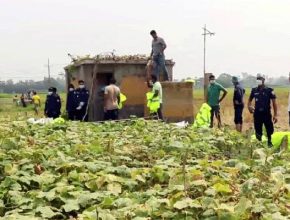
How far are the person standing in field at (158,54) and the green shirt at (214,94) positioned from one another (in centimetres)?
168

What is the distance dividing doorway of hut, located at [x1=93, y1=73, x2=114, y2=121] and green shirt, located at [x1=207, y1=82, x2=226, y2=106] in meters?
3.25

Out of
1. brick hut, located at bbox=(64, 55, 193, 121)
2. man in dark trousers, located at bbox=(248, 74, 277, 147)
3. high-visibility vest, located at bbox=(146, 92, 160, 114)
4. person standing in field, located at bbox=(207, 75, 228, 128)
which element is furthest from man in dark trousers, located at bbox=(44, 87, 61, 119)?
man in dark trousers, located at bbox=(248, 74, 277, 147)

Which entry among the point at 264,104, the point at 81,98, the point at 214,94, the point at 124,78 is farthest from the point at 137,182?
the point at 124,78

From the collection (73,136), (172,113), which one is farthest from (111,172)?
(172,113)

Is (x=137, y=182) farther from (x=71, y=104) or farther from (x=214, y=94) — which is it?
(x=71, y=104)

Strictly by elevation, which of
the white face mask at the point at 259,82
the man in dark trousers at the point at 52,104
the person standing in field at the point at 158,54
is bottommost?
the man in dark trousers at the point at 52,104

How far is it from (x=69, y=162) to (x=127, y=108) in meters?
10.9

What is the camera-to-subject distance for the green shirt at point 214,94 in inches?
555

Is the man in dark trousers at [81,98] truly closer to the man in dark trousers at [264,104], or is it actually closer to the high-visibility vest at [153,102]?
the high-visibility vest at [153,102]

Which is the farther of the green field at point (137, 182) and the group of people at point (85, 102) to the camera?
the group of people at point (85, 102)

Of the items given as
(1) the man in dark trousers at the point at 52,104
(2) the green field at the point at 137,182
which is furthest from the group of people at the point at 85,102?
(2) the green field at the point at 137,182

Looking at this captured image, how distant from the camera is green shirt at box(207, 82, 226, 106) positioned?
14109mm

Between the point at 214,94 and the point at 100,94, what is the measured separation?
3637 millimetres

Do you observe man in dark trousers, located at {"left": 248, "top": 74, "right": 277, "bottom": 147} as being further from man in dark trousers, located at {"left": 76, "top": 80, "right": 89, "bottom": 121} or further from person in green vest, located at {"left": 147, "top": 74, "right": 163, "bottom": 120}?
man in dark trousers, located at {"left": 76, "top": 80, "right": 89, "bottom": 121}
